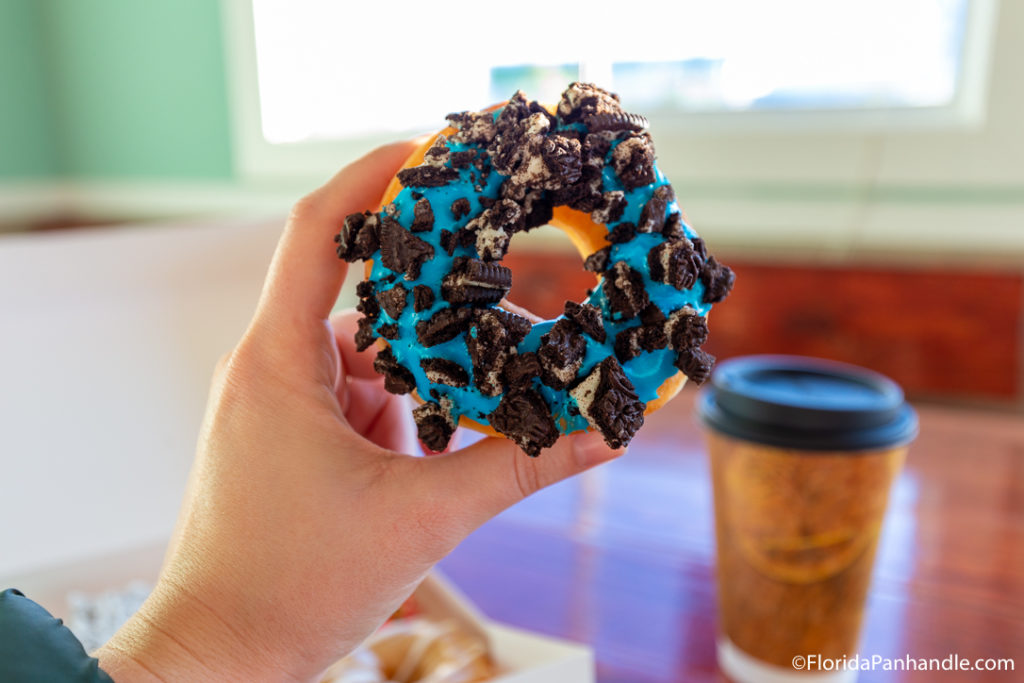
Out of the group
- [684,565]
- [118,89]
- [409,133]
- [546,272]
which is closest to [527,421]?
[684,565]

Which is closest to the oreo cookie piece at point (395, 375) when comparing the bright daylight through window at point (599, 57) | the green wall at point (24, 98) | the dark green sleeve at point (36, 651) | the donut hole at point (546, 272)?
the dark green sleeve at point (36, 651)

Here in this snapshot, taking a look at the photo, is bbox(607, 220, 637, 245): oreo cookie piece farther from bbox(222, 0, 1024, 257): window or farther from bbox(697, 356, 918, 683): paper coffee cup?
bbox(222, 0, 1024, 257): window

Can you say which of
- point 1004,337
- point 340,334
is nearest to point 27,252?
point 340,334

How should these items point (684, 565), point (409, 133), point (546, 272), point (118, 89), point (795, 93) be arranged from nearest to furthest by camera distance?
point (684, 565), point (795, 93), point (546, 272), point (409, 133), point (118, 89)

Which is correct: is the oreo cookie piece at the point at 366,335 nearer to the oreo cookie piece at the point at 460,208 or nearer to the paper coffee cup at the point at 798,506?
the oreo cookie piece at the point at 460,208

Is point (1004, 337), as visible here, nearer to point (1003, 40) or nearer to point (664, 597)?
point (1003, 40)

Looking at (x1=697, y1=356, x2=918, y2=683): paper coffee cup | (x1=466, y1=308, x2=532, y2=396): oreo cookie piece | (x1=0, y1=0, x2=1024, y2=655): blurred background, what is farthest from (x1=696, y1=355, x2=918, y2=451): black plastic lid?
(x1=0, y1=0, x2=1024, y2=655): blurred background

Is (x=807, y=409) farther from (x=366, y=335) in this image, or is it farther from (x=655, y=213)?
(x=366, y=335)
